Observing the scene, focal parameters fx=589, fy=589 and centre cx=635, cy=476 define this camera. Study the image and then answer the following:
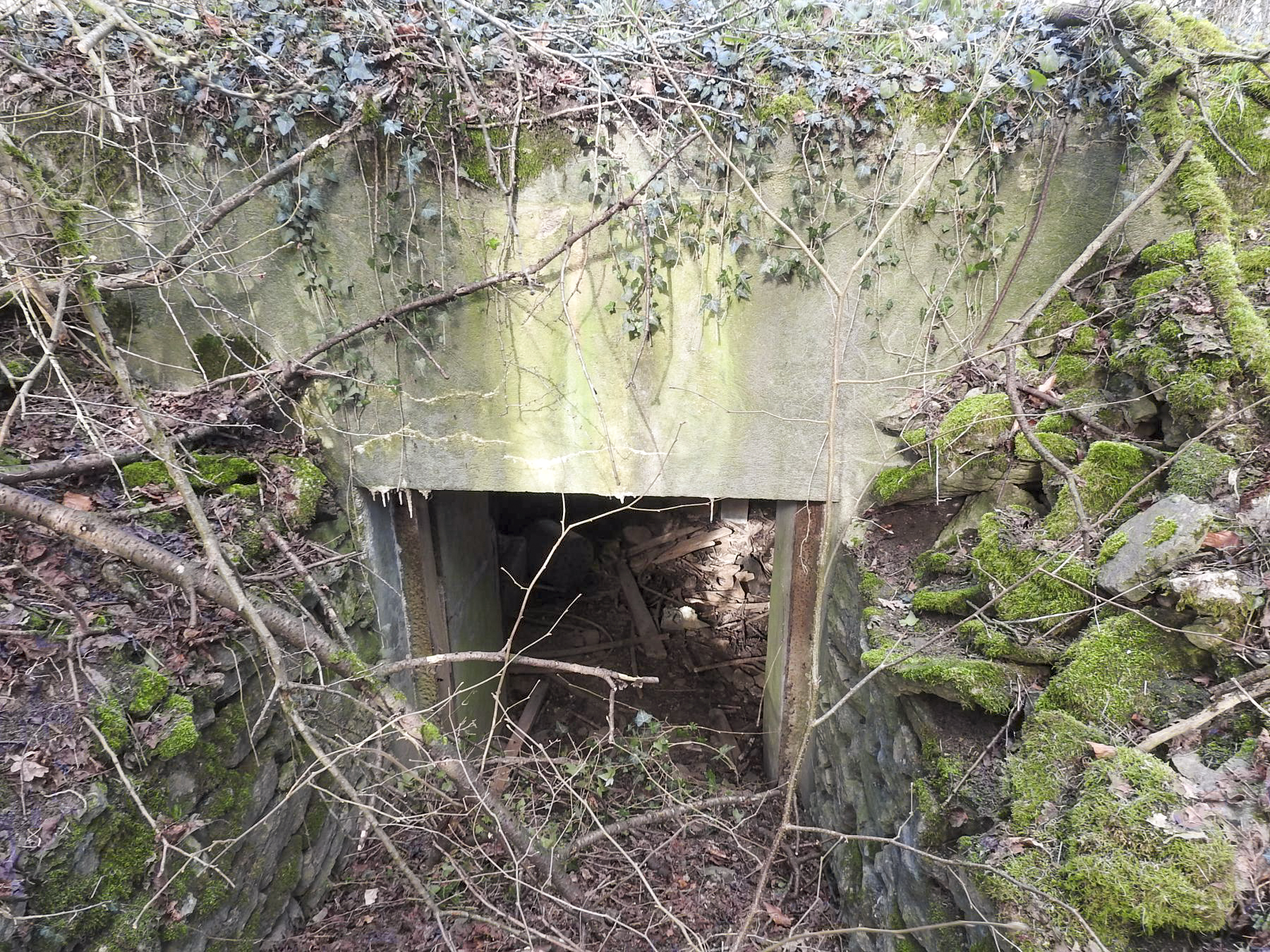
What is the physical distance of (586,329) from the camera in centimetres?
283

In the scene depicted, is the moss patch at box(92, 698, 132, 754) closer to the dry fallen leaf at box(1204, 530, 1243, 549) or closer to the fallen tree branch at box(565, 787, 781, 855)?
the fallen tree branch at box(565, 787, 781, 855)

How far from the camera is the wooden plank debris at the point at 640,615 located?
5.66 metres

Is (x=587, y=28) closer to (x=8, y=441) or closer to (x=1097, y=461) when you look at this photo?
(x=1097, y=461)

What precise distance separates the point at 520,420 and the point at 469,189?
1.08 m

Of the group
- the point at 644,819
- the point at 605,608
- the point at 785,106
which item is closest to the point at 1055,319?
the point at 785,106

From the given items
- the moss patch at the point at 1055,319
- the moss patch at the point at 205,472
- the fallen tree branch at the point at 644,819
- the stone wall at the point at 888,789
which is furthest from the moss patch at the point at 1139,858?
the moss patch at the point at 205,472

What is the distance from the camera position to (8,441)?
93.5 inches

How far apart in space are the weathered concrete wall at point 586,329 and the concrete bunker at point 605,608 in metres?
0.35

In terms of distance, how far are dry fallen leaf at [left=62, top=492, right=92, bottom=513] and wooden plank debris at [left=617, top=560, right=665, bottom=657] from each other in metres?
4.31

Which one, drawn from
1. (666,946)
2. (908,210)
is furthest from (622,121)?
(666,946)

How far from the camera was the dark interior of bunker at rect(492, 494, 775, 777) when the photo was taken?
4.80 meters

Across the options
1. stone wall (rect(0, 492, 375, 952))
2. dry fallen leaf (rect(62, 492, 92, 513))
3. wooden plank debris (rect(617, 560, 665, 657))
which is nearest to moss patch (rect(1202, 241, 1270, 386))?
stone wall (rect(0, 492, 375, 952))

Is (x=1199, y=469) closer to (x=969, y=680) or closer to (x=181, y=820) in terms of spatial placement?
(x=969, y=680)

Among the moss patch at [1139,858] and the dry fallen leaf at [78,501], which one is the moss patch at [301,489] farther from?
the moss patch at [1139,858]
